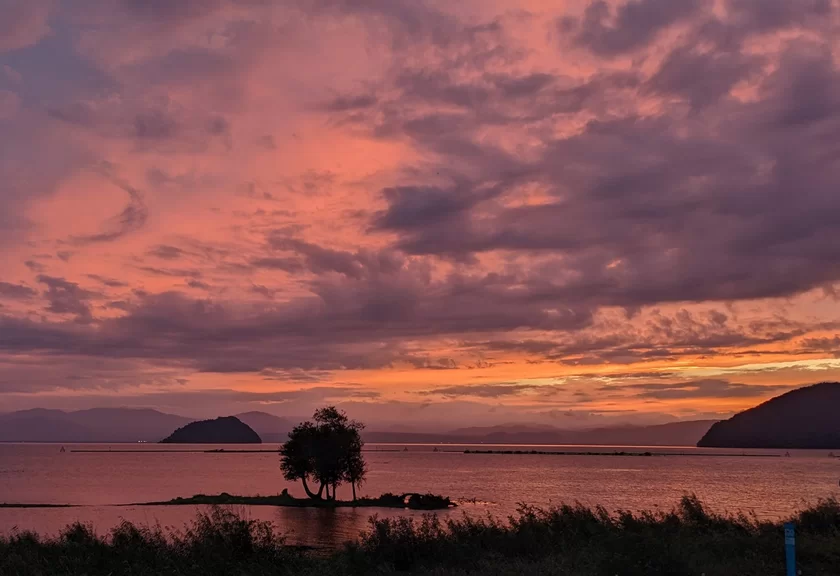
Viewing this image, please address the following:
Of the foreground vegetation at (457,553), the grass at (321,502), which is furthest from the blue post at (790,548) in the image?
the grass at (321,502)

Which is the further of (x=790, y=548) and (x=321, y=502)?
(x=321, y=502)

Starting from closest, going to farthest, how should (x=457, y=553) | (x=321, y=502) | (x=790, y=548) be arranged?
(x=790, y=548), (x=457, y=553), (x=321, y=502)

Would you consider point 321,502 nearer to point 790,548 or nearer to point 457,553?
point 457,553

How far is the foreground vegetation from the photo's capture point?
21.0 metres

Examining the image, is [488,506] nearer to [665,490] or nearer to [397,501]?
[397,501]

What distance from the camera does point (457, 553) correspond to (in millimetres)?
25156

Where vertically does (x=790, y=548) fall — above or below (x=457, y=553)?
above

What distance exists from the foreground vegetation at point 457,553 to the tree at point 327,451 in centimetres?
6320

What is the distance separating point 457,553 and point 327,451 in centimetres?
6975

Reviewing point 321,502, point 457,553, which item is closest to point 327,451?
point 321,502

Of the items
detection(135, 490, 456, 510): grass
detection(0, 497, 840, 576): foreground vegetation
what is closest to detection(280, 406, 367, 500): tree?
detection(135, 490, 456, 510): grass

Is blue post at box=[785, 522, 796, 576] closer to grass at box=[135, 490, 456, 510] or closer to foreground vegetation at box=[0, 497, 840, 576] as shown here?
foreground vegetation at box=[0, 497, 840, 576]

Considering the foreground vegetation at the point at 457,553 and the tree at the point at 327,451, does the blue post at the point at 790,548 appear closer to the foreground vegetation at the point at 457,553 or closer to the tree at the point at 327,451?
the foreground vegetation at the point at 457,553

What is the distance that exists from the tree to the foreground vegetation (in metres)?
63.2
